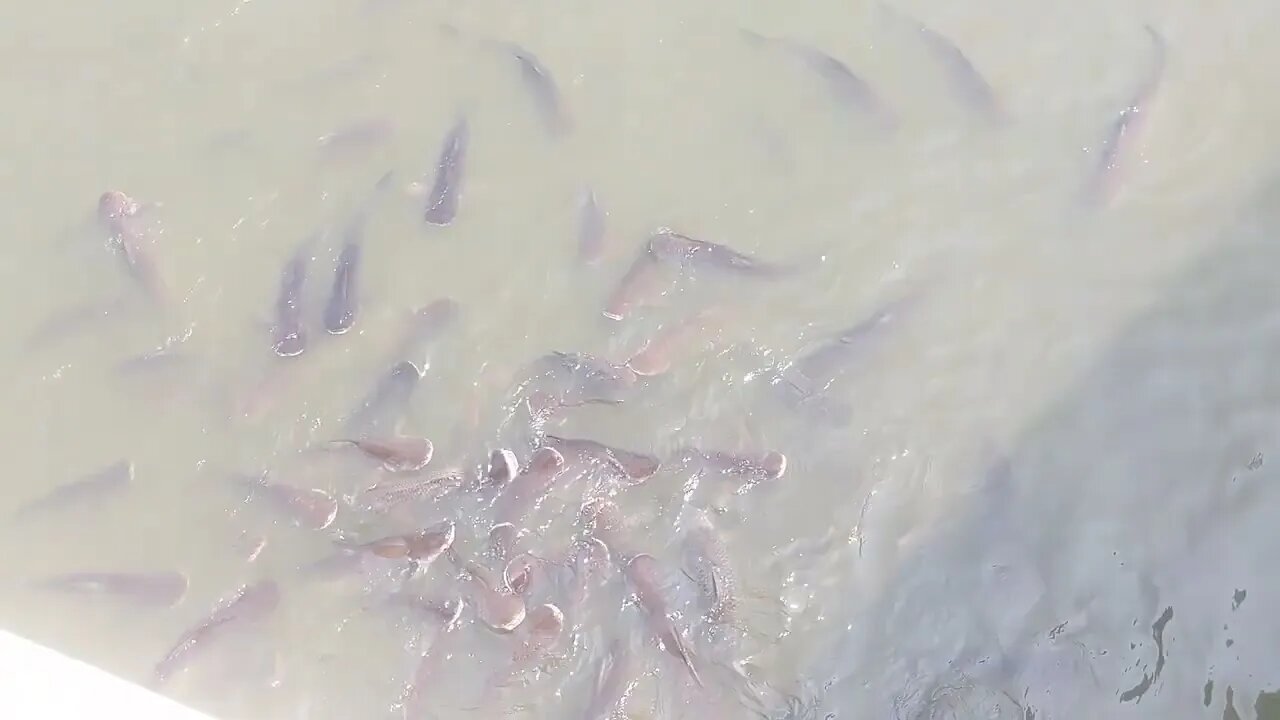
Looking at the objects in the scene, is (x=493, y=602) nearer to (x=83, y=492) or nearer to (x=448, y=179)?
(x=83, y=492)

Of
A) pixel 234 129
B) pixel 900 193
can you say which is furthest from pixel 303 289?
pixel 900 193

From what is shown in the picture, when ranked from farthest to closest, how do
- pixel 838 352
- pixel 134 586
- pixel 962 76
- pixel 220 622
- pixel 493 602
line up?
pixel 962 76, pixel 838 352, pixel 134 586, pixel 220 622, pixel 493 602


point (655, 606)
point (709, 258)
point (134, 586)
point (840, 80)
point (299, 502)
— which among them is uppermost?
point (840, 80)

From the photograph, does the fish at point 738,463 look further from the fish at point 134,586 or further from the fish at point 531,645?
the fish at point 134,586

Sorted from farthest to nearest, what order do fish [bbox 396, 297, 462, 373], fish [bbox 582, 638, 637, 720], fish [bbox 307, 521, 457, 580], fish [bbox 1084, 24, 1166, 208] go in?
fish [bbox 1084, 24, 1166, 208] → fish [bbox 396, 297, 462, 373] → fish [bbox 307, 521, 457, 580] → fish [bbox 582, 638, 637, 720]

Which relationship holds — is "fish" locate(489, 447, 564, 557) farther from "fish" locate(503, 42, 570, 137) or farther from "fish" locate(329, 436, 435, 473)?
"fish" locate(503, 42, 570, 137)

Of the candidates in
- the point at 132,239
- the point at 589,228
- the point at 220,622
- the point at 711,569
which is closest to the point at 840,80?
the point at 589,228

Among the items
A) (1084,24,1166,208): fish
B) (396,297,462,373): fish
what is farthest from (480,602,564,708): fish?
(1084,24,1166,208): fish
